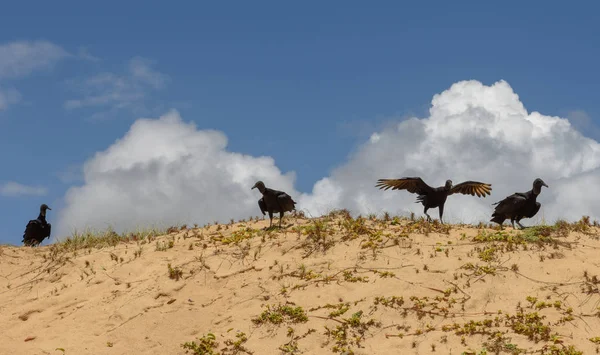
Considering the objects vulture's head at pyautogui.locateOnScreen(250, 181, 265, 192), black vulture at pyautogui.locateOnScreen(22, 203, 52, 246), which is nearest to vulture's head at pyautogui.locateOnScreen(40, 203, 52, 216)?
black vulture at pyautogui.locateOnScreen(22, 203, 52, 246)

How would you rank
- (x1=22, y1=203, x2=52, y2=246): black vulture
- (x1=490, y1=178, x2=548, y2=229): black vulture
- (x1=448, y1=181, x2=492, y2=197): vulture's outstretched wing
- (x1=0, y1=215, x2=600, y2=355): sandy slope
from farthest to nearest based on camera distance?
1. (x1=22, y1=203, x2=52, y2=246): black vulture
2. (x1=448, y1=181, x2=492, y2=197): vulture's outstretched wing
3. (x1=490, y1=178, x2=548, y2=229): black vulture
4. (x1=0, y1=215, x2=600, y2=355): sandy slope

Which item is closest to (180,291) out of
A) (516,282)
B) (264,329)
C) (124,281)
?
(124,281)

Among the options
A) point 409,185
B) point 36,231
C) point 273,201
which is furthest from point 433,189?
point 36,231

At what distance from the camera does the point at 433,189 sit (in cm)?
1725

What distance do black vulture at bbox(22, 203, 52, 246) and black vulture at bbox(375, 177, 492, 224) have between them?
10.3 metres

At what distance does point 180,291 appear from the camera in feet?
47.2

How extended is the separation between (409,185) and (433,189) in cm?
81

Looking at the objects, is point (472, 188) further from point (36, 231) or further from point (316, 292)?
point (36, 231)

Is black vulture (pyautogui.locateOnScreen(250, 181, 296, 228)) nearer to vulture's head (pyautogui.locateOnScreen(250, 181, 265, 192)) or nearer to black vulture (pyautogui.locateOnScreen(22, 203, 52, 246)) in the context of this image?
vulture's head (pyautogui.locateOnScreen(250, 181, 265, 192))

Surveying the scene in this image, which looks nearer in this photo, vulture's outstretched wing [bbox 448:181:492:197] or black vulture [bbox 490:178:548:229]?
black vulture [bbox 490:178:548:229]

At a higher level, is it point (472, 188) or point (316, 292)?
point (472, 188)

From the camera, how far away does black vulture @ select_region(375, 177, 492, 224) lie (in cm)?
1727

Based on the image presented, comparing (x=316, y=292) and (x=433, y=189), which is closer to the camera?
(x=316, y=292)

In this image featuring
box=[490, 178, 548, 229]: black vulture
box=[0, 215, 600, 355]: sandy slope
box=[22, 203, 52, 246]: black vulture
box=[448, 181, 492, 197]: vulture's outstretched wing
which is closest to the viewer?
box=[0, 215, 600, 355]: sandy slope
